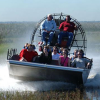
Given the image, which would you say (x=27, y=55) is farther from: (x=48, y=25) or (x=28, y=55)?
(x=48, y=25)

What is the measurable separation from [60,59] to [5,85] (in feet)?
6.87

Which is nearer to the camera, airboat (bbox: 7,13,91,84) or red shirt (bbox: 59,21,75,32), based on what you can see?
airboat (bbox: 7,13,91,84)

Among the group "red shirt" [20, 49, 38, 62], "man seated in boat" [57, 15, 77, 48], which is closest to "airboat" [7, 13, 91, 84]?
"red shirt" [20, 49, 38, 62]

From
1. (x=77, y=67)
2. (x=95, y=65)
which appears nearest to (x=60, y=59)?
(x=77, y=67)

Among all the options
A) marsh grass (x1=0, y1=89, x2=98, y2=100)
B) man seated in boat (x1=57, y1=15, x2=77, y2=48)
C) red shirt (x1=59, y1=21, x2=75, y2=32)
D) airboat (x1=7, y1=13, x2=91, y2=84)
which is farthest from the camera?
red shirt (x1=59, y1=21, x2=75, y2=32)

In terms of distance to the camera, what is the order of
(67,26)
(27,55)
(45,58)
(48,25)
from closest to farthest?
1. (45,58)
2. (27,55)
3. (67,26)
4. (48,25)

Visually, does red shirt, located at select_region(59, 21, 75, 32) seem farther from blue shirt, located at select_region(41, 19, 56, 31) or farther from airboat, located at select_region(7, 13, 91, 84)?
airboat, located at select_region(7, 13, 91, 84)

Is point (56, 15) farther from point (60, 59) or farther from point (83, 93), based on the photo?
point (83, 93)

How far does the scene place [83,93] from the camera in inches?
490

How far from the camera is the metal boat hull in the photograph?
12789 mm

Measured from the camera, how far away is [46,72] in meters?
13.0

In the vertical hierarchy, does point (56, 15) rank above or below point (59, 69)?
above

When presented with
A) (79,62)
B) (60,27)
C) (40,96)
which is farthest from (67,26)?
(40,96)

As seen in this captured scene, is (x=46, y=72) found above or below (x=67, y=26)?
below
